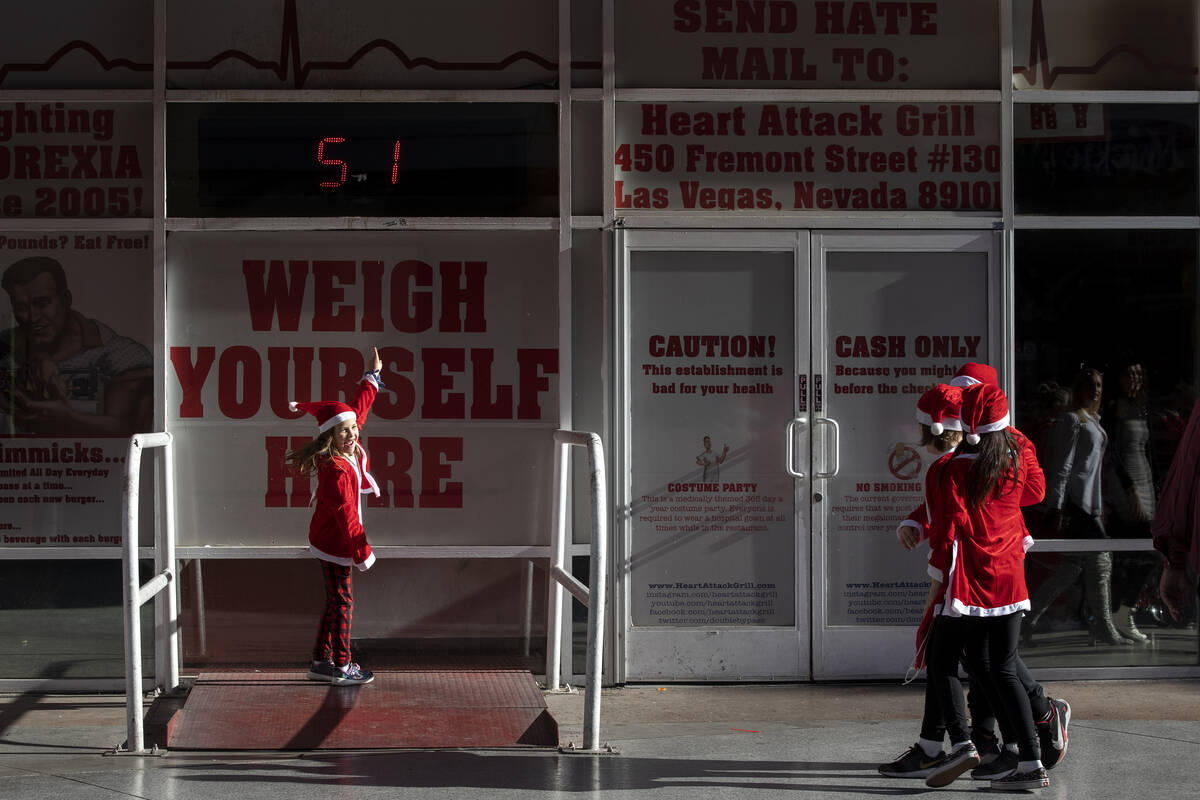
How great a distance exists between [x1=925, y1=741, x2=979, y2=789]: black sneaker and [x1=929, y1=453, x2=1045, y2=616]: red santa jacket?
0.57 metres

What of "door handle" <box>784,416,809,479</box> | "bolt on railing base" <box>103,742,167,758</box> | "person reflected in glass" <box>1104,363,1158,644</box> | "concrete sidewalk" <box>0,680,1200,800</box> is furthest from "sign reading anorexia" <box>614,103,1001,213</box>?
"bolt on railing base" <box>103,742,167,758</box>

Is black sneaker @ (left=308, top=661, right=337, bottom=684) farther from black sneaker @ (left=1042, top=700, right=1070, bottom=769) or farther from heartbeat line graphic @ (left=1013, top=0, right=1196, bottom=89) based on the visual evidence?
heartbeat line graphic @ (left=1013, top=0, right=1196, bottom=89)

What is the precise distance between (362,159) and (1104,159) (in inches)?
160

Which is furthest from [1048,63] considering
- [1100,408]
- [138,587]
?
[138,587]

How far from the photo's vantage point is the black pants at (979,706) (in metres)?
5.30

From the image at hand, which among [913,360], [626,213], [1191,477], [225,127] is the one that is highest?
[225,127]

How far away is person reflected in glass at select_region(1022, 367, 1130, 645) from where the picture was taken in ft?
24.4

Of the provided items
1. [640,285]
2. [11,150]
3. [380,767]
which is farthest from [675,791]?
[11,150]

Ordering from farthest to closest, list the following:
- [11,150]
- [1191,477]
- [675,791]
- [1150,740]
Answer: [11,150] < [1150,740] < [675,791] < [1191,477]

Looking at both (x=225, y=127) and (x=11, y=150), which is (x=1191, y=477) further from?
(x=11, y=150)

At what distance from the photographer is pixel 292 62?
727cm

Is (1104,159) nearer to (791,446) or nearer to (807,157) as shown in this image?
(807,157)

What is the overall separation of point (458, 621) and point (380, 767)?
1.74 meters

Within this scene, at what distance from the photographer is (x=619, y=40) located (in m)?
7.32
